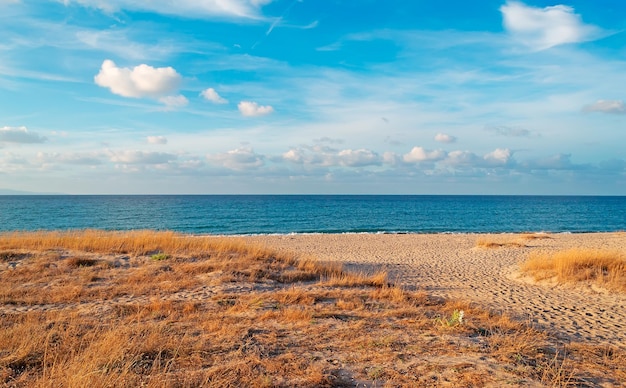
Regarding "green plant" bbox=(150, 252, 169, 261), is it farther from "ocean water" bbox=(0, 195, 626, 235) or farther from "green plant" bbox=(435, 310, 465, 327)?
"ocean water" bbox=(0, 195, 626, 235)

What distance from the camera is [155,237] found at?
17.6m

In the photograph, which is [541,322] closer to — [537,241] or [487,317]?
[487,317]

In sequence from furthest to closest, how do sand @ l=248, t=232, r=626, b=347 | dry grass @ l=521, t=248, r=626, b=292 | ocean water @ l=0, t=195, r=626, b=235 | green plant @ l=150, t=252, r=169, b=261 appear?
ocean water @ l=0, t=195, r=626, b=235, green plant @ l=150, t=252, r=169, b=261, dry grass @ l=521, t=248, r=626, b=292, sand @ l=248, t=232, r=626, b=347

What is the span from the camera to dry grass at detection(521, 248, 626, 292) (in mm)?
12758

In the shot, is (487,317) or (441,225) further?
(441,225)

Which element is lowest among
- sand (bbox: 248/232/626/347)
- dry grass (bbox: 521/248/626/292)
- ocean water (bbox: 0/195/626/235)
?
ocean water (bbox: 0/195/626/235)

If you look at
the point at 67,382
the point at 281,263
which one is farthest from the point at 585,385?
the point at 281,263

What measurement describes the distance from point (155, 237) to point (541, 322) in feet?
49.3

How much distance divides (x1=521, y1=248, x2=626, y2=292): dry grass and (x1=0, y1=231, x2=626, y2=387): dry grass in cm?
597

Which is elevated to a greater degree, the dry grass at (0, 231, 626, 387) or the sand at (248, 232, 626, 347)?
the dry grass at (0, 231, 626, 387)

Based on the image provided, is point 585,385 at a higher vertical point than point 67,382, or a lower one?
lower

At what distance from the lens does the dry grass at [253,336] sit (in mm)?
5277

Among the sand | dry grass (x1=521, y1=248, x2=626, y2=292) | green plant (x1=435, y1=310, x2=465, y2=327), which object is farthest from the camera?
dry grass (x1=521, y1=248, x2=626, y2=292)

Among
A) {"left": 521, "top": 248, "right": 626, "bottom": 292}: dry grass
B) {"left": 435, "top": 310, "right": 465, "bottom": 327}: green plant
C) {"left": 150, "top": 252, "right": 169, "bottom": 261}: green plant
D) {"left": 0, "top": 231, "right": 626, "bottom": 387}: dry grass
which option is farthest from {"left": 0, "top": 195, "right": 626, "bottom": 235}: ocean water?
{"left": 435, "top": 310, "right": 465, "bottom": 327}: green plant
